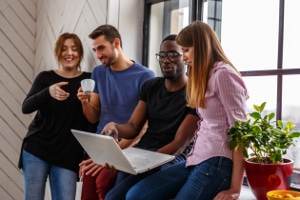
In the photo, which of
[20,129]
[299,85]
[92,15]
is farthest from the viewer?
[20,129]

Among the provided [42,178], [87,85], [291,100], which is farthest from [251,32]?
[42,178]

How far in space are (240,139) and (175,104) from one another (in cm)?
44

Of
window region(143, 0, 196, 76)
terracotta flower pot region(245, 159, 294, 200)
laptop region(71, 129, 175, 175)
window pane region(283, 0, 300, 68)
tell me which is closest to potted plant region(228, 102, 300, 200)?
terracotta flower pot region(245, 159, 294, 200)

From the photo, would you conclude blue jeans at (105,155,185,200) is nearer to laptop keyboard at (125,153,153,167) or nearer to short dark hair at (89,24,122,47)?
laptop keyboard at (125,153,153,167)

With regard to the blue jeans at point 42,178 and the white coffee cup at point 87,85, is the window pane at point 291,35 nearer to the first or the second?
the white coffee cup at point 87,85

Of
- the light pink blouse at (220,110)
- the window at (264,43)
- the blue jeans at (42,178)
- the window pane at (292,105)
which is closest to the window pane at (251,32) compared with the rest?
the window at (264,43)

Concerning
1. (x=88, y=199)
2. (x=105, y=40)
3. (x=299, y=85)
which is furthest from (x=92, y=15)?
(x=299, y=85)

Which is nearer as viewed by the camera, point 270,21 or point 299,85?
point 299,85

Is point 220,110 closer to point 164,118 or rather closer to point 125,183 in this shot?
point 164,118

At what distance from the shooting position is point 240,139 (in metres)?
1.23

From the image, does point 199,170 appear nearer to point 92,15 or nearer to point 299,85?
point 299,85

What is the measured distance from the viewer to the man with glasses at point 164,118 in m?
1.53

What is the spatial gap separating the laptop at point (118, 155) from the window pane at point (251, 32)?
0.64 metres

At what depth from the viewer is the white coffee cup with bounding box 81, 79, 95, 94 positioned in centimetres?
178
